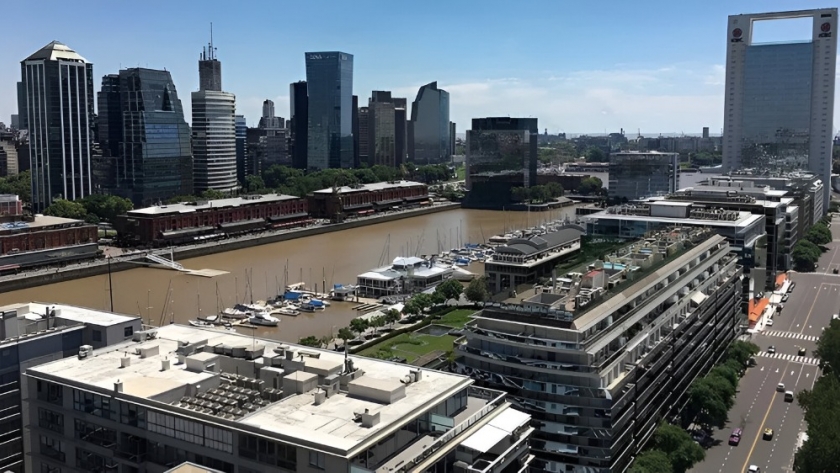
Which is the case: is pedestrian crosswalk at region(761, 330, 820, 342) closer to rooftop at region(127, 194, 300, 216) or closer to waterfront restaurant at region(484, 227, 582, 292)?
waterfront restaurant at region(484, 227, 582, 292)

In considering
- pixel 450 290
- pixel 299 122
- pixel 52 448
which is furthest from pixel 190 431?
pixel 299 122

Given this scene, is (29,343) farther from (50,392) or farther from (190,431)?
(190,431)

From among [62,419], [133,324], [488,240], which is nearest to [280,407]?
[62,419]

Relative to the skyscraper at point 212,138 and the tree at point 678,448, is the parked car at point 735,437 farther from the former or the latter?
the skyscraper at point 212,138

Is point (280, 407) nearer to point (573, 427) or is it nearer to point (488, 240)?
point (573, 427)

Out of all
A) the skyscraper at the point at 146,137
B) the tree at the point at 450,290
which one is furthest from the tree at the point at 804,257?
the skyscraper at the point at 146,137

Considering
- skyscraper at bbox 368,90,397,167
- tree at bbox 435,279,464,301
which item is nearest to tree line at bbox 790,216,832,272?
tree at bbox 435,279,464,301

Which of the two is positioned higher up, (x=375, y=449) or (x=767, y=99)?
(x=767, y=99)
